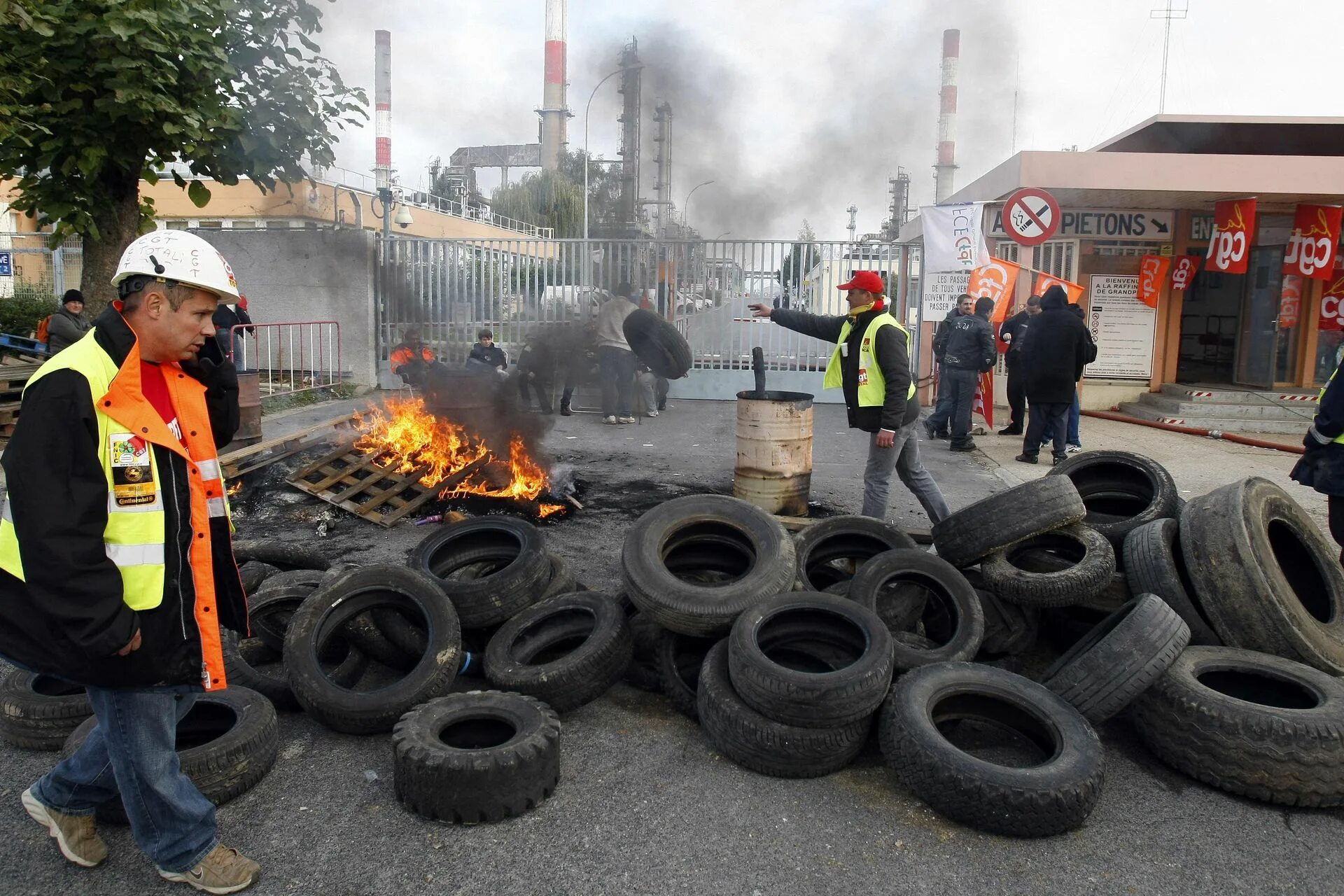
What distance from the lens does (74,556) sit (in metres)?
2.23

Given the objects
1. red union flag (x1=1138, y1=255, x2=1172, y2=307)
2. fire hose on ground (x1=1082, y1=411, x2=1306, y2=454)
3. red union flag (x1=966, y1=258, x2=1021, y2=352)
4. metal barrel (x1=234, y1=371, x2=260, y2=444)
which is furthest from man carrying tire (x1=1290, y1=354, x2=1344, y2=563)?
red union flag (x1=1138, y1=255, x2=1172, y2=307)

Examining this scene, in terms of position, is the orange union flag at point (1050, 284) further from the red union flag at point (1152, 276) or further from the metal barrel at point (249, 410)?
the metal barrel at point (249, 410)

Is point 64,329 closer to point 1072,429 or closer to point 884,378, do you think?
point 884,378

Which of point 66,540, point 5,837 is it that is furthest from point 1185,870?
point 5,837

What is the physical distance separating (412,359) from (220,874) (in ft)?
32.8

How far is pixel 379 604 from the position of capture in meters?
4.27

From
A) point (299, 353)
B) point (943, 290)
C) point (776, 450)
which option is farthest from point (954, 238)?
point (299, 353)

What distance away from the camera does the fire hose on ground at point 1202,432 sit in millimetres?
11453

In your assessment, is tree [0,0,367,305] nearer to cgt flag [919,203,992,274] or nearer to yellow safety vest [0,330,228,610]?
yellow safety vest [0,330,228,610]

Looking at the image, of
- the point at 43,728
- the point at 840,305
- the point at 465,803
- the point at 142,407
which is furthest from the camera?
the point at 840,305

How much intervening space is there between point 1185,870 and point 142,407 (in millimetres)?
3694

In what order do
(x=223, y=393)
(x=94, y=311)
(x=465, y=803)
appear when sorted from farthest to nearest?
(x=94, y=311)
(x=465, y=803)
(x=223, y=393)

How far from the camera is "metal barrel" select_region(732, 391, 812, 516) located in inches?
290

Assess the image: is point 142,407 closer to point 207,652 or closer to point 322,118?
point 207,652
